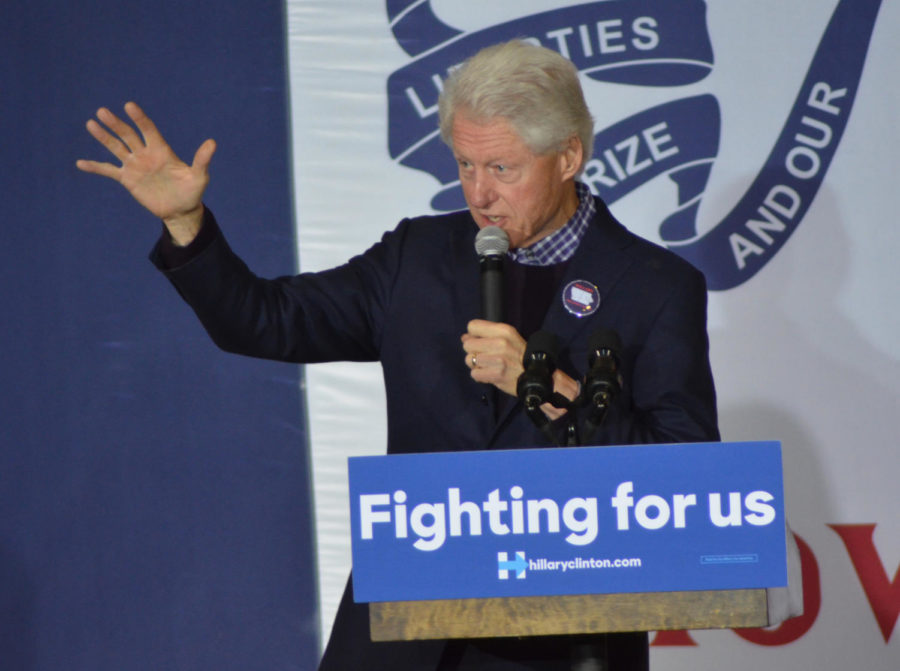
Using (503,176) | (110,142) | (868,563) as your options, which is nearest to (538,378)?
(503,176)

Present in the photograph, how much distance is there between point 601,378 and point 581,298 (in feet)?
1.48

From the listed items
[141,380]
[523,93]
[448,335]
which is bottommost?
[141,380]

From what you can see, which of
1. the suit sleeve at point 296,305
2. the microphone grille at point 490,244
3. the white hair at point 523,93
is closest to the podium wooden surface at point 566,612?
the microphone grille at point 490,244

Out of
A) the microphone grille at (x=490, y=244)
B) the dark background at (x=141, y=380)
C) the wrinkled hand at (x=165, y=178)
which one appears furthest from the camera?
the dark background at (x=141, y=380)

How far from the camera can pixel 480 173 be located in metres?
1.77

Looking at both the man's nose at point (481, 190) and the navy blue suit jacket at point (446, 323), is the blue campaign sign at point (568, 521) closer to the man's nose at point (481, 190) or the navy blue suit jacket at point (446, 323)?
the navy blue suit jacket at point (446, 323)

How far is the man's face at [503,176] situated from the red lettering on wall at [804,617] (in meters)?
1.55

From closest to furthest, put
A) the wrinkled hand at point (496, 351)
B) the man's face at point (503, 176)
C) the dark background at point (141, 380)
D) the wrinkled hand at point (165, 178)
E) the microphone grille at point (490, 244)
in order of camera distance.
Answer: the wrinkled hand at point (496, 351), the microphone grille at point (490, 244), the wrinkled hand at point (165, 178), the man's face at point (503, 176), the dark background at point (141, 380)

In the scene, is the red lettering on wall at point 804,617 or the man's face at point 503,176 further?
the red lettering on wall at point 804,617

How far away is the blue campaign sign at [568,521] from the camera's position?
3.94 ft

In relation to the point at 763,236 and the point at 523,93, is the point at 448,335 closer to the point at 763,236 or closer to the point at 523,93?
the point at 523,93

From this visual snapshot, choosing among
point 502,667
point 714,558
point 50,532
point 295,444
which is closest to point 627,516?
point 714,558

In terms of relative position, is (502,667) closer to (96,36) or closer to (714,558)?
(714,558)

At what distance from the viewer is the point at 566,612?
1.21m
